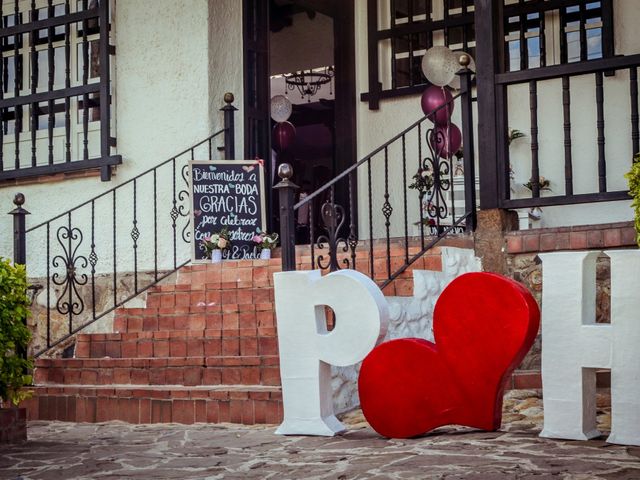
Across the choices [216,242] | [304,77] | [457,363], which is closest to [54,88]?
[216,242]

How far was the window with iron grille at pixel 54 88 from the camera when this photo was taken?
28.7 feet

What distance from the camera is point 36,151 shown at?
9.12 meters

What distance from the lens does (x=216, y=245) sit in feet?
26.0

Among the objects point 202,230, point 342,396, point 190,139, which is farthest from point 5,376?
point 190,139

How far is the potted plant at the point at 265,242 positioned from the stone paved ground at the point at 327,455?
91.2 inches

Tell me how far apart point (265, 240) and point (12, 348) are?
9.13 ft

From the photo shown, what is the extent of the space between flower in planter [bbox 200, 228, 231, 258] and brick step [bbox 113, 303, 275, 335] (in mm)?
835

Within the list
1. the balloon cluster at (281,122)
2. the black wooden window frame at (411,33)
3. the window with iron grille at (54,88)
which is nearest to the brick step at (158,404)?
the window with iron grille at (54,88)

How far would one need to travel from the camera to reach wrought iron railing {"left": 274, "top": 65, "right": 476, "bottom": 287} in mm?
6305

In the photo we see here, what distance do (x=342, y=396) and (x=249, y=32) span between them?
4032 millimetres

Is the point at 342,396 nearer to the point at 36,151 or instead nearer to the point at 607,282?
the point at 607,282

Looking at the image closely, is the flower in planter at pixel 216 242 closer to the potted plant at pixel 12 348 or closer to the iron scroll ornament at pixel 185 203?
the iron scroll ornament at pixel 185 203

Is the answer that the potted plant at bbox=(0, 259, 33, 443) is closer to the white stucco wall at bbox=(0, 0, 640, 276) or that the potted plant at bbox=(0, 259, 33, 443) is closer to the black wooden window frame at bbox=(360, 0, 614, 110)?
the white stucco wall at bbox=(0, 0, 640, 276)

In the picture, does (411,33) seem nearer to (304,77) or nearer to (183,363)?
(304,77)
